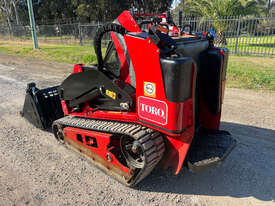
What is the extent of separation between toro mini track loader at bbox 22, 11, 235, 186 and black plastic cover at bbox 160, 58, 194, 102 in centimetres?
1

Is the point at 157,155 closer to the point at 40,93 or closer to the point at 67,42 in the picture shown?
the point at 40,93

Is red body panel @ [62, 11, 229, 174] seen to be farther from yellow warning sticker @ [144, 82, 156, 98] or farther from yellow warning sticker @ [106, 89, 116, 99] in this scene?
yellow warning sticker @ [106, 89, 116, 99]

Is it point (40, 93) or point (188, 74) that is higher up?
point (188, 74)

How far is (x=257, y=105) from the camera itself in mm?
5910

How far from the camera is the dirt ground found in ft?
9.84

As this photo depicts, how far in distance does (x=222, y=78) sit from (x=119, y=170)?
192cm

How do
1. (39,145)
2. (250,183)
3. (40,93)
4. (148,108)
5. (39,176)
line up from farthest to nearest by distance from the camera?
(40,93) < (39,145) < (39,176) < (250,183) < (148,108)

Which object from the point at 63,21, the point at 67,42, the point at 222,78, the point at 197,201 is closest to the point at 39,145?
A: the point at 197,201

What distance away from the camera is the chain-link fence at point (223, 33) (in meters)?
13.5

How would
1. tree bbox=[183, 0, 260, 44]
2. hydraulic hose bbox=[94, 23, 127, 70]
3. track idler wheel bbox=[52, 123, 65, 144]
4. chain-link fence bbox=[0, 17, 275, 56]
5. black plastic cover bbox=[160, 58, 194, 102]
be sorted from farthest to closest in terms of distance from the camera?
tree bbox=[183, 0, 260, 44]
chain-link fence bbox=[0, 17, 275, 56]
track idler wheel bbox=[52, 123, 65, 144]
hydraulic hose bbox=[94, 23, 127, 70]
black plastic cover bbox=[160, 58, 194, 102]

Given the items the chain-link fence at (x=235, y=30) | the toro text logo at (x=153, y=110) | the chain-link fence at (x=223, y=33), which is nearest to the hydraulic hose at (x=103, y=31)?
the toro text logo at (x=153, y=110)

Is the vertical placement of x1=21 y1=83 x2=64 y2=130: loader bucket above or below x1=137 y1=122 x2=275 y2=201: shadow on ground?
above

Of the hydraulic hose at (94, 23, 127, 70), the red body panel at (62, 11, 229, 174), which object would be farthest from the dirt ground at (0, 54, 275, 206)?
the hydraulic hose at (94, 23, 127, 70)

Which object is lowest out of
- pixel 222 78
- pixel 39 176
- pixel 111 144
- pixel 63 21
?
pixel 39 176
